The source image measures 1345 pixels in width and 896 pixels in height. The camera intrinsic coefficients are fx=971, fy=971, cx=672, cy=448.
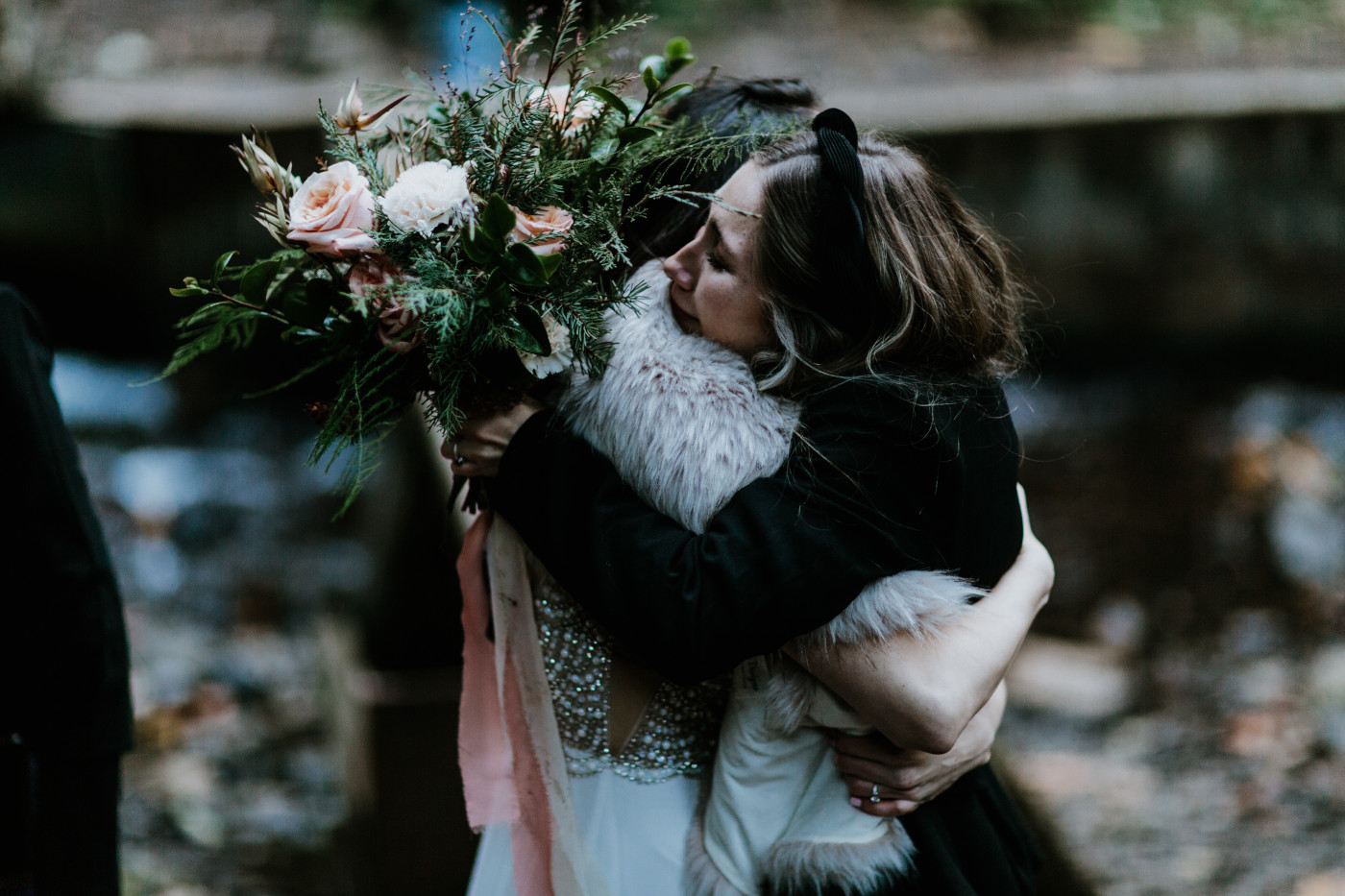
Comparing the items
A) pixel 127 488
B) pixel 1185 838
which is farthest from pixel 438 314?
pixel 127 488

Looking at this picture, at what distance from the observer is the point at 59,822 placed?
1.72 meters

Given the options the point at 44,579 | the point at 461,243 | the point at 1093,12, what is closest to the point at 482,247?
the point at 461,243

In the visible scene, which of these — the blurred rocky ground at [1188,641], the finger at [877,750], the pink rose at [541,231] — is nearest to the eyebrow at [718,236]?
the pink rose at [541,231]

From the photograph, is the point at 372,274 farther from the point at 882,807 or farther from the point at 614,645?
the point at 882,807

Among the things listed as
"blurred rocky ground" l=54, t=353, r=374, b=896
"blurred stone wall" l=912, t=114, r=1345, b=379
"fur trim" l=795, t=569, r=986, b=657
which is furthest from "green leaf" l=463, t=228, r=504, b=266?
"blurred stone wall" l=912, t=114, r=1345, b=379

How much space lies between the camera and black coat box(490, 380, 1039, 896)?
1.31m

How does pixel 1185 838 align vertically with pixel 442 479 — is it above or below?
below

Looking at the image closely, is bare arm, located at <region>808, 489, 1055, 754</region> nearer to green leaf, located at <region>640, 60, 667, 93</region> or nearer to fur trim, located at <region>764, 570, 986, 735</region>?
fur trim, located at <region>764, 570, 986, 735</region>

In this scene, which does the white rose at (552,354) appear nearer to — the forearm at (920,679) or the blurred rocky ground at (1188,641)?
the forearm at (920,679)

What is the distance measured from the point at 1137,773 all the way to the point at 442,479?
10.1 ft

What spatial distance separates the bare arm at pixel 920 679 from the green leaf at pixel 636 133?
810 millimetres

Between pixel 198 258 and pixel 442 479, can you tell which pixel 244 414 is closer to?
pixel 198 258

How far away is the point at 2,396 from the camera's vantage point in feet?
5.44

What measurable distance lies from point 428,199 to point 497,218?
121mm
